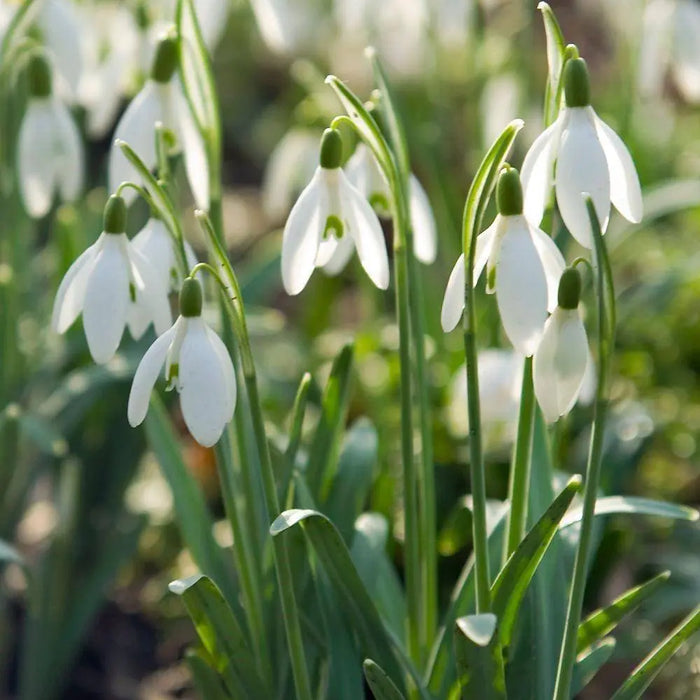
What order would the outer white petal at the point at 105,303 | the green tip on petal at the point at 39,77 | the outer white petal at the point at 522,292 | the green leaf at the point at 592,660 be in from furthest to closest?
1. the green tip on petal at the point at 39,77
2. the green leaf at the point at 592,660
3. the outer white petal at the point at 105,303
4. the outer white petal at the point at 522,292

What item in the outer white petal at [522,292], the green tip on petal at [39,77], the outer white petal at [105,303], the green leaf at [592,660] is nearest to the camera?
the outer white petal at [522,292]

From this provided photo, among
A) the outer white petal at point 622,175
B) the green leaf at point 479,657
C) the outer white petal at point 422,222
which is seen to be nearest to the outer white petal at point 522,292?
the outer white petal at point 622,175

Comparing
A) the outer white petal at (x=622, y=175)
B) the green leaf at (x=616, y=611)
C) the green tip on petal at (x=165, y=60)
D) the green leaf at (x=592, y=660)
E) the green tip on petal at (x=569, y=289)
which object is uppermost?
the green tip on petal at (x=165, y=60)

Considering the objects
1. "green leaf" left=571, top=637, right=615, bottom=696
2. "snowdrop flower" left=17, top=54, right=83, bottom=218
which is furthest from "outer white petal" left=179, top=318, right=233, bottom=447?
"snowdrop flower" left=17, top=54, right=83, bottom=218

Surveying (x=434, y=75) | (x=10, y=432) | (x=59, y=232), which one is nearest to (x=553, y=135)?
(x=10, y=432)

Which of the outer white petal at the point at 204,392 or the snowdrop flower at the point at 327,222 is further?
the snowdrop flower at the point at 327,222

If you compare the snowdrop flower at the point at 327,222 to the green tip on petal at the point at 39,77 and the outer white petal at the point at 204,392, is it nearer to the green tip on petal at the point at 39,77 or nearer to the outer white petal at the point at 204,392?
the outer white petal at the point at 204,392

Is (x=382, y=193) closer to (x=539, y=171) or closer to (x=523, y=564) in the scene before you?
(x=539, y=171)
